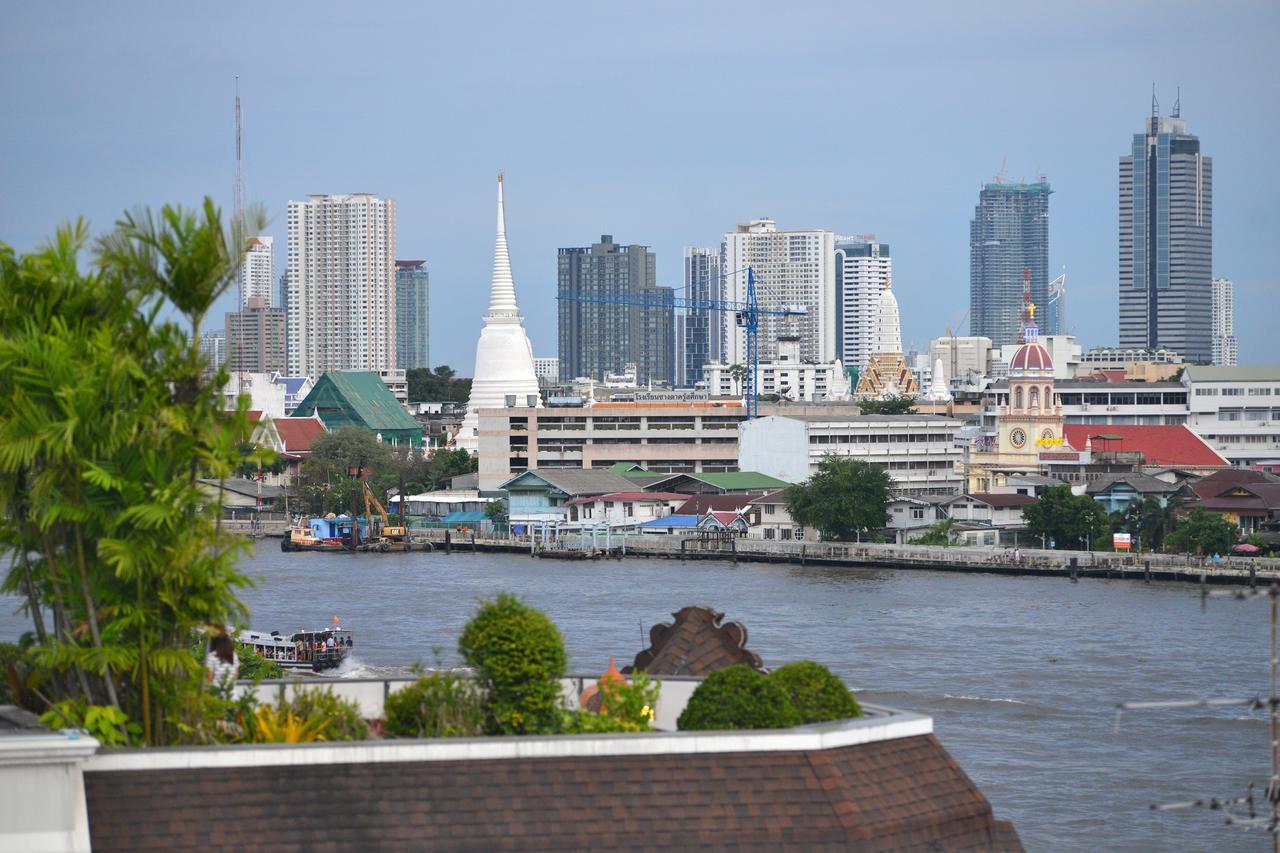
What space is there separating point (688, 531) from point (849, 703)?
54.1 metres

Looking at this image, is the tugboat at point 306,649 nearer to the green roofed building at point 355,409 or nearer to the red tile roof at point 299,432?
the red tile roof at point 299,432

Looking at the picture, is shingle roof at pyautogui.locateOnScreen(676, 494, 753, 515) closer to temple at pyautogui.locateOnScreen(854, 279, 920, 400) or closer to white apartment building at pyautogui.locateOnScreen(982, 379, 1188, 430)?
white apartment building at pyautogui.locateOnScreen(982, 379, 1188, 430)

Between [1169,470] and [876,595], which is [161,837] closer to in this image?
[876,595]

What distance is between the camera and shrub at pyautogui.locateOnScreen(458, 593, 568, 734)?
12086 mm

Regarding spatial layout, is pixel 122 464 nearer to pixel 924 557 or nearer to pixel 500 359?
pixel 924 557

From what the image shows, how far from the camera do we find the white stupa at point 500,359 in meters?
101

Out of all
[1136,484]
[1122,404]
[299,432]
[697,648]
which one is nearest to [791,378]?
[299,432]

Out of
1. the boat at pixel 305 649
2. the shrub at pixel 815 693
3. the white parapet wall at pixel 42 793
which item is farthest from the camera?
the boat at pixel 305 649

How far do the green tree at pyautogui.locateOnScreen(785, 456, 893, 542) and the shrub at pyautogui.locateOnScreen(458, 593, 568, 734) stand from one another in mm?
50348

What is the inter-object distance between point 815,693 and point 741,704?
0.61 metres

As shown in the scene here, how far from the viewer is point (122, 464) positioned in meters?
11.6

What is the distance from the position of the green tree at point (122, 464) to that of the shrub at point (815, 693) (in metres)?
3.30

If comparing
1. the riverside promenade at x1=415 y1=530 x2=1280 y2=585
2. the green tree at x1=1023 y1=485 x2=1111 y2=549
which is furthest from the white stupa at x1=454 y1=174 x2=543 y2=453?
the green tree at x1=1023 y1=485 x2=1111 y2=549

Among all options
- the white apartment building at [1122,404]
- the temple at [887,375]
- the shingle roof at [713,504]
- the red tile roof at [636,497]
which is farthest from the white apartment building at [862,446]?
the temple at [887,375]
